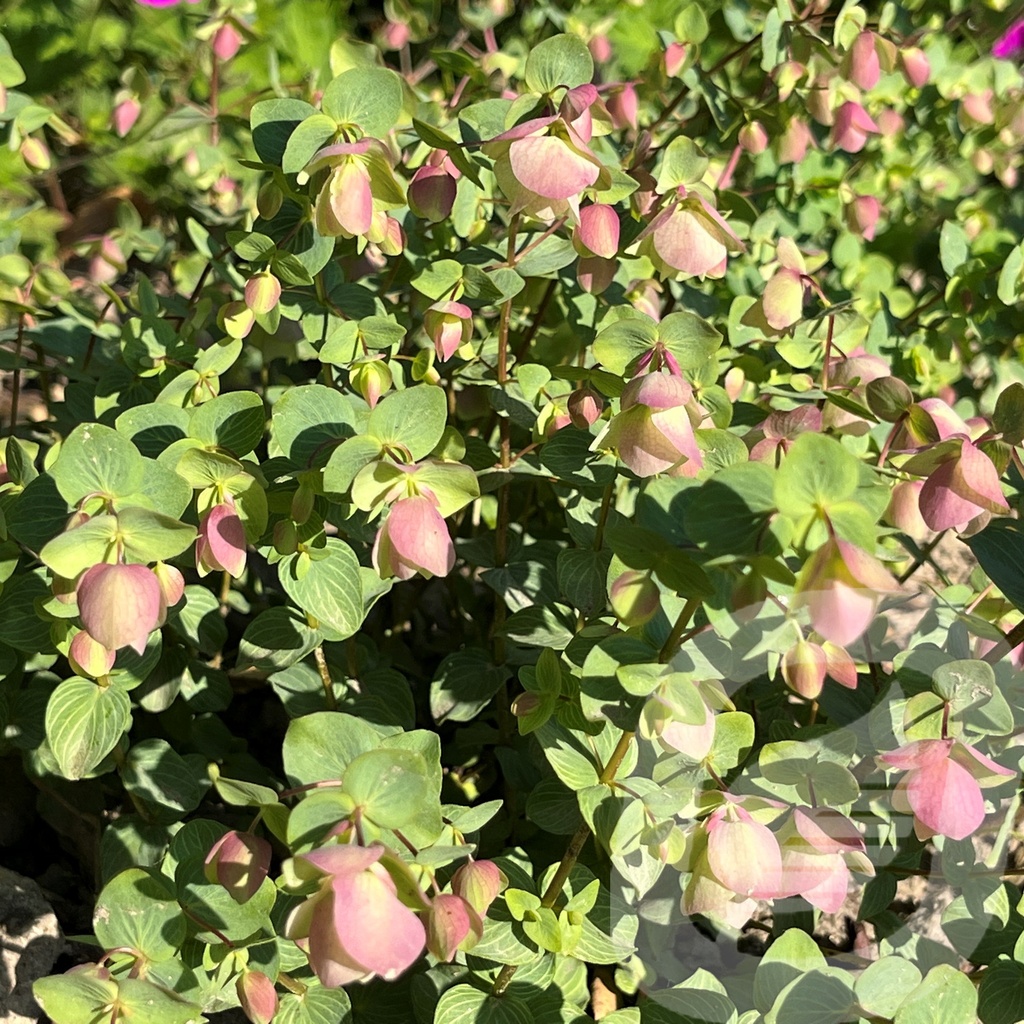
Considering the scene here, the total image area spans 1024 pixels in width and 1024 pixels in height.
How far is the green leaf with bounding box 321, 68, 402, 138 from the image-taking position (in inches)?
30.3

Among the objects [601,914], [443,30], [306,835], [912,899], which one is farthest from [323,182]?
[443,30]

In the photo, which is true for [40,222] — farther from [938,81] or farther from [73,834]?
[938,81]

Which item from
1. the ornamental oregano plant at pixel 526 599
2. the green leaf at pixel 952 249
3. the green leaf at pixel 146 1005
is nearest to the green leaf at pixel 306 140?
the ornamental oregano plant at pixel 526 599

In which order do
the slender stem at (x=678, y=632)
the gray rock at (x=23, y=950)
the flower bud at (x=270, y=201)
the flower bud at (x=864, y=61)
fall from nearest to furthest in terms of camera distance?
the slender stem at (x=678, y=632) < the flower bud at (x=270, y=201) < the gray rock at (x=23, y=950) < the flower bud at (x=864, y=61)

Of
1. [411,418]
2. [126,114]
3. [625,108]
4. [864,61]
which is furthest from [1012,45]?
[411,418]

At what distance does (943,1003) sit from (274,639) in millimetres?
557

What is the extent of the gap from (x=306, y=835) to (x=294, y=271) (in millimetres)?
448

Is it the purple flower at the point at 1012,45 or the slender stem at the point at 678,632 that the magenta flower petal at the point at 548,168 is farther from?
the purple flower at the point at 1012,45

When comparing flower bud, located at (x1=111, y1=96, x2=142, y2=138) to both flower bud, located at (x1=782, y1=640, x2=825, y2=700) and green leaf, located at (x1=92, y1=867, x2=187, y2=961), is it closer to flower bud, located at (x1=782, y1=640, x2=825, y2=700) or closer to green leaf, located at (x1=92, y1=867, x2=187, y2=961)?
green leaf, located at (x1=92, y1=867, x2=187, y2=961)

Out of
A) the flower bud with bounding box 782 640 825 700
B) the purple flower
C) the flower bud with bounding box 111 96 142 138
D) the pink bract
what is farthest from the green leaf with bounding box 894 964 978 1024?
the purple flower

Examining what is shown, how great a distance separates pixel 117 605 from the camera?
1.93ft

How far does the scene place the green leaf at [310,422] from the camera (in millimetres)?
750

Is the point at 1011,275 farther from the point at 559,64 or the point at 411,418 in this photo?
the point at 411,418

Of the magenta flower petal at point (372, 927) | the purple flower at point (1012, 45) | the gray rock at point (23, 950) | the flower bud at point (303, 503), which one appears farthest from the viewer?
the purple flower at point (1012, 45)
